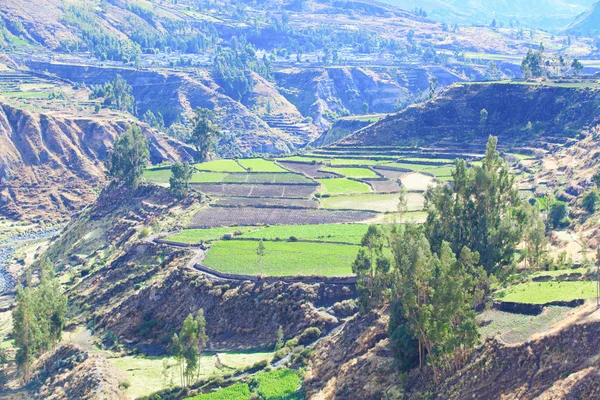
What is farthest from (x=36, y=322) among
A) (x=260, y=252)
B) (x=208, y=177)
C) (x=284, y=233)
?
(x=208, y=177)

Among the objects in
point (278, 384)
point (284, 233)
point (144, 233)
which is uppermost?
point (284, 233)

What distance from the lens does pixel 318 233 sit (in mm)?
98125

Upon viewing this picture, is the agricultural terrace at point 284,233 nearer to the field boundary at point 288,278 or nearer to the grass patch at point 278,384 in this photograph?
the field boundary at point 288,278

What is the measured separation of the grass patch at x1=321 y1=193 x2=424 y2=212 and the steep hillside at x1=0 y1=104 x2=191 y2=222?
66547mm

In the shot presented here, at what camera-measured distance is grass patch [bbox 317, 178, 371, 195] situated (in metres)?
124

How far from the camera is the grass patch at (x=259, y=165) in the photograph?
5607 inches

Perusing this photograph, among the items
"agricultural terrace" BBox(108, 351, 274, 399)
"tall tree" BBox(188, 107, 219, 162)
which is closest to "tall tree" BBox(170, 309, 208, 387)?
"agricultural terrace" BBox(108, 351, 274, 399)

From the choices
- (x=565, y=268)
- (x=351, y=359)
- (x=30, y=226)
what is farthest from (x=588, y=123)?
(x=30, y=226)

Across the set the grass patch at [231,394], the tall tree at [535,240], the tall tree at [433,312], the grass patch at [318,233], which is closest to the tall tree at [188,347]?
the grass patch at [231,394]

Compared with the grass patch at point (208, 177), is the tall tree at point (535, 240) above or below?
below

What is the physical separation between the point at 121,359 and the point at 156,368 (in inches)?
185

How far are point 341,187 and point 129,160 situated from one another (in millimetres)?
35610

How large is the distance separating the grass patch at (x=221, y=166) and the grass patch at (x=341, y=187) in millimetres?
19134

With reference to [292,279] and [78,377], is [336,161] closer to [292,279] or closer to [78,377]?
[292,279]
